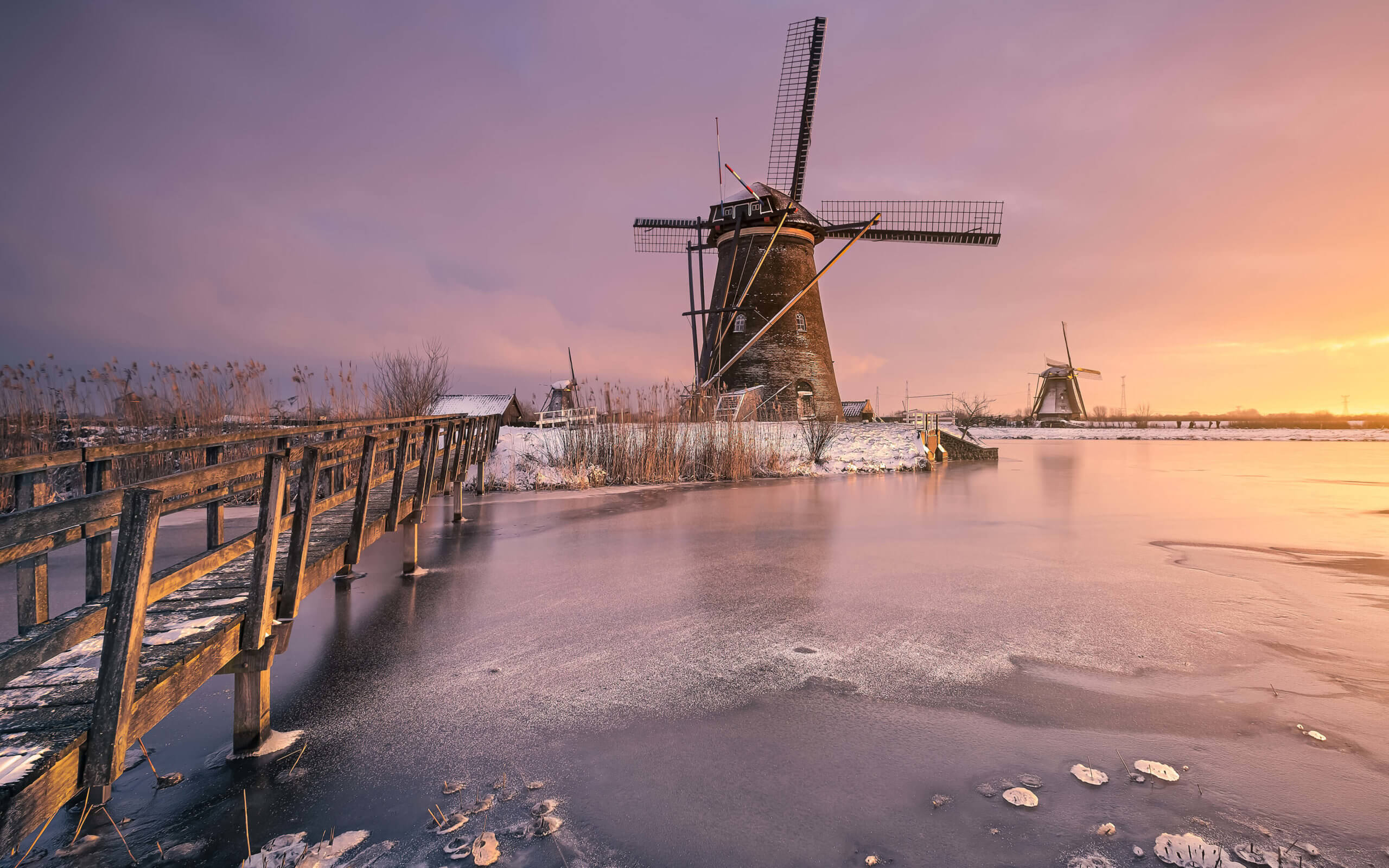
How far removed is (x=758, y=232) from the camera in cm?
1839

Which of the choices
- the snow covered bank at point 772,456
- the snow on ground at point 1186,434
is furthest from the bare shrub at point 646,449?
the snow on ground at point 1186,434

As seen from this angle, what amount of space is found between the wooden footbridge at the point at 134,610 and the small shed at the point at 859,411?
2573 centimetres

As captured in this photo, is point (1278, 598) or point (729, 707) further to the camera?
point (1278, 598)

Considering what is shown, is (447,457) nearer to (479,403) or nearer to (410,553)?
(410,553)

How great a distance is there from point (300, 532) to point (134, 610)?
1.19 metres

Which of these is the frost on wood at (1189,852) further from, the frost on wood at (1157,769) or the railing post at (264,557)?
the railing post at (264,557)

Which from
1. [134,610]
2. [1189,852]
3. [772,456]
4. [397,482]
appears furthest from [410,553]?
[772,456]

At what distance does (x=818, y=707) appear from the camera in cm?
287

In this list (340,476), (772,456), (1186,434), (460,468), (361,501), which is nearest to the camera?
(361,501)

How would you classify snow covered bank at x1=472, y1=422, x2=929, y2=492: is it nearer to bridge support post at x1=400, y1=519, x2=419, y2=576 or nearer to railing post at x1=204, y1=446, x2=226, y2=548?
bridge support post at x1=400, y1=519, x2=419, y2=576

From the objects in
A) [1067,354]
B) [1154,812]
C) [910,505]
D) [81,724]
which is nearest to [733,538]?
[910,505]

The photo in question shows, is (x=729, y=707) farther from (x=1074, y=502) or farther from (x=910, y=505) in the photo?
(x=1074, y=502)

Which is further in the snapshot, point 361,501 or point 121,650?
point 361,501

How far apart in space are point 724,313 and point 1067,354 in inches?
1632
